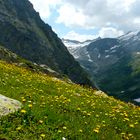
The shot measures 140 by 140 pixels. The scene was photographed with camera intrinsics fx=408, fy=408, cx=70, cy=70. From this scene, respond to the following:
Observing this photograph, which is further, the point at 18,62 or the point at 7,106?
the point at 18,62

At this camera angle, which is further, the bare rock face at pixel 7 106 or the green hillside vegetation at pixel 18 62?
the green hillside vegetation at pixel 18 62

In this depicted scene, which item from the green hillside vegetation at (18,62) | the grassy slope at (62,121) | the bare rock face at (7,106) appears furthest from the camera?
the green hillside vegetation at (18,62)

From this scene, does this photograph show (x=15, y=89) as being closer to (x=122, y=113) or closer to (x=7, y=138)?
(x=122, y=113)

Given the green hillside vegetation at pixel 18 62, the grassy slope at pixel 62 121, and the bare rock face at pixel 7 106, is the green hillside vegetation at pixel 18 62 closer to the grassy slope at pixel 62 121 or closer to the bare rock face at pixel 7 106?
the grassy slope at pixel 62 121

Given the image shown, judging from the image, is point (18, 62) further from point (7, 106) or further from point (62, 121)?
point (7, 106)

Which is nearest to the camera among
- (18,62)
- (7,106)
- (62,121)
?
(7,106)

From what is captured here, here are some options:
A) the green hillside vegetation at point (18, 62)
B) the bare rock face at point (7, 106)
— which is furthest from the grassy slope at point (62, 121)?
the green hillside vegetation at point (18, 62)

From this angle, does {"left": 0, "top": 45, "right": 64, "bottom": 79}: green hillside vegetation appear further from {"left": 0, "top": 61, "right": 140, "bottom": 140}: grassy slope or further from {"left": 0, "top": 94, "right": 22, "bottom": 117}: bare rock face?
{"left": 0, "top": 94, "right": 22, "bottom": 117}: bare rock face

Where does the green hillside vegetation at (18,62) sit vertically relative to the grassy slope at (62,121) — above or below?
above

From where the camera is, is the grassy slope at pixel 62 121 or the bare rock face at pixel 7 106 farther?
the bare rock face at pixel 7 106

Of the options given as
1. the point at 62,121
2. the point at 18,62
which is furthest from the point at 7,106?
the point at 18,62

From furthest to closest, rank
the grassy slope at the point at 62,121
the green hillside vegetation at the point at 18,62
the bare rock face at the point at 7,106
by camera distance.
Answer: the green hillside vegetation at the point at 18,62 → the bare rock face at the point at 7,106 → the grassy slope at the point at 62,121

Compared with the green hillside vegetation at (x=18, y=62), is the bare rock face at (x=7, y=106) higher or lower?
lower

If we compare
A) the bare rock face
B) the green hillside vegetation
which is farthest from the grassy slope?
the green hillside vegetation
